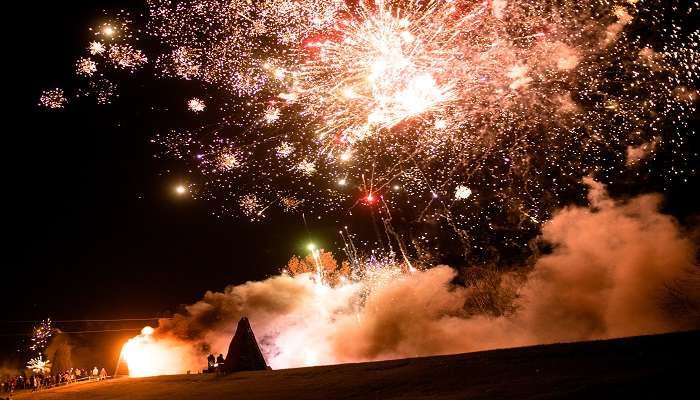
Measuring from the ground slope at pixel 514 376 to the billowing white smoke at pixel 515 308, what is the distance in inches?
366

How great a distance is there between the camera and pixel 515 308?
66.6 feet

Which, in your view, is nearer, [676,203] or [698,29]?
[698,29]

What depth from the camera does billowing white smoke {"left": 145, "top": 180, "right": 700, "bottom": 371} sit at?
14625 millimetres

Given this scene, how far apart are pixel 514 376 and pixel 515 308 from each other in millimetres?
15628

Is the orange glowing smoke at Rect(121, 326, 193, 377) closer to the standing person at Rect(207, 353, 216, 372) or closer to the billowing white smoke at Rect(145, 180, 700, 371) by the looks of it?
the billowing white smoke at Rect(145, 180, 700, 371)

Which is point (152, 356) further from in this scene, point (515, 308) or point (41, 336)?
point (515, 308)

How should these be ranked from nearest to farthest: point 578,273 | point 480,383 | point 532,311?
point 480,383 < point 578,273 < point 532,311

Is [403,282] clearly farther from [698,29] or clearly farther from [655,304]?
[698,29]

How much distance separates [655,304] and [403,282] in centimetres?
1183

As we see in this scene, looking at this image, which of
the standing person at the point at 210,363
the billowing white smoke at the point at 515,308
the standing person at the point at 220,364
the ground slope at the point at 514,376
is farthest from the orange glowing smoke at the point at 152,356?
the ground slope at the point at 514,376

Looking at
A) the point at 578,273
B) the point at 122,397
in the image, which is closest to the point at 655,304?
the point at 578,273

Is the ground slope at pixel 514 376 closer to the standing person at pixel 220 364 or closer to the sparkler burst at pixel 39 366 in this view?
the standing person at pixel 220 364

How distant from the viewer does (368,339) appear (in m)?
22.4

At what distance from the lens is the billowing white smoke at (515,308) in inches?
576
